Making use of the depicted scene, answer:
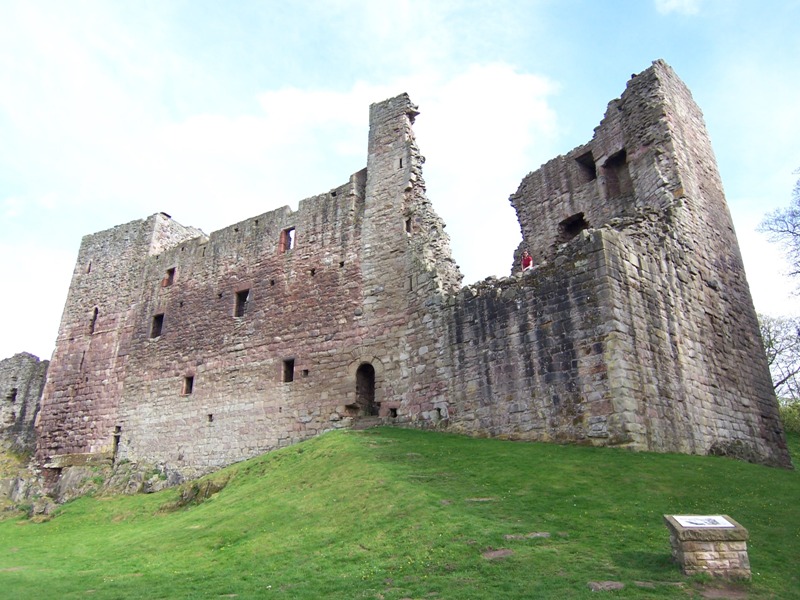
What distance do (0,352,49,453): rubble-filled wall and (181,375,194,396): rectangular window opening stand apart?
10262 millimetres

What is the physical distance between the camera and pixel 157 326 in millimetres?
27766

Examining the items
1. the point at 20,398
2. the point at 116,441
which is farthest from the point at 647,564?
the point at 20,398

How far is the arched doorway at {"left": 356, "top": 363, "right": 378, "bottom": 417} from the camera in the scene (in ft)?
67.8

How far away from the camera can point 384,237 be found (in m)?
21.9

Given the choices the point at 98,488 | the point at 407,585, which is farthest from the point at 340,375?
the point at 407,585

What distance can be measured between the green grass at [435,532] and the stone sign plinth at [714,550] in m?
Result: 0.22

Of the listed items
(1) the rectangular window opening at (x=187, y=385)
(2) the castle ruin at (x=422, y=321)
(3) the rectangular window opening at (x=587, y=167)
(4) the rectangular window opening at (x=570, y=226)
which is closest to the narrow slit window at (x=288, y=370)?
(2) the castle ruin at (x=422, y=321)

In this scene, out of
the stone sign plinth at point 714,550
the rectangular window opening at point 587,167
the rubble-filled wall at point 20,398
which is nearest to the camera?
the stone sign plinth at point 714,550

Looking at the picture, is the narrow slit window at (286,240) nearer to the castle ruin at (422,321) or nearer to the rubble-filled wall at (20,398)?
the castle ruin at (422,321)

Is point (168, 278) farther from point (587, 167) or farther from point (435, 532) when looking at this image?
point (435, 532)

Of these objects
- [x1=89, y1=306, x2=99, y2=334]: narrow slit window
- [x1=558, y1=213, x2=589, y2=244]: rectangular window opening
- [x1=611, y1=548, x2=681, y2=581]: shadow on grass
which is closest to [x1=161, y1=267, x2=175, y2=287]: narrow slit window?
[x1=89, y1=306, x2=99, y2=334]: narrow slit window

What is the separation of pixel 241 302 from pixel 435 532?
17742mm

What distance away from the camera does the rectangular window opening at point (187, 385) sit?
25.1 metres

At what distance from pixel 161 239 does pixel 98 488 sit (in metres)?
12.1
